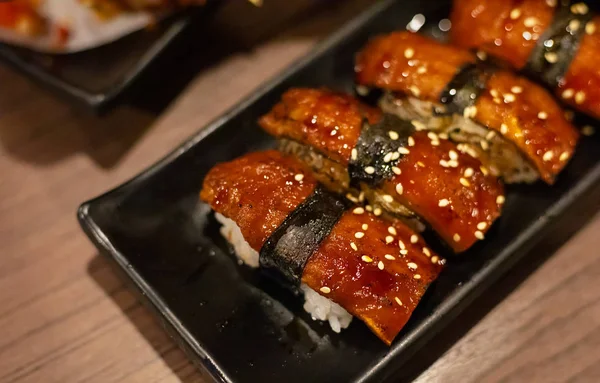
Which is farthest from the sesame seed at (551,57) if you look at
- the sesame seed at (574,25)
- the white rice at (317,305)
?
the white rice at (317,305)

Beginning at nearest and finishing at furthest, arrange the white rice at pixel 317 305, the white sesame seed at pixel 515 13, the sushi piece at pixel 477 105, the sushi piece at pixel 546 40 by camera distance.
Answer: the white rice at pixel 317 305 → the sushi piece at pixel 477 105 → the sushi piece at pixel 546 40 → the white sesame seed at pixel 515 13

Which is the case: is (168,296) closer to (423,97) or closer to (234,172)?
(234,172)

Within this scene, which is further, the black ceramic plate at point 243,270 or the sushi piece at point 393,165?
the sushi piece at point 393,165

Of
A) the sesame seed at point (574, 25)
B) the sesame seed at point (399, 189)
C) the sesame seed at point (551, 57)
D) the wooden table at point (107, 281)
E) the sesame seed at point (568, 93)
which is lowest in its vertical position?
the wooden table at point (107, 281)

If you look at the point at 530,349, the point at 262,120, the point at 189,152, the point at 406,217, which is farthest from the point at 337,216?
the point at 530,349

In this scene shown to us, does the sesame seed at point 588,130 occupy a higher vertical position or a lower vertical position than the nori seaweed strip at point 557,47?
lower

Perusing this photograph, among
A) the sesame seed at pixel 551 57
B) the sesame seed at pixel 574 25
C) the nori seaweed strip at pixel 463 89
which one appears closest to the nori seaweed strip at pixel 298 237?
the nori seaweed strip at pixel 463 89

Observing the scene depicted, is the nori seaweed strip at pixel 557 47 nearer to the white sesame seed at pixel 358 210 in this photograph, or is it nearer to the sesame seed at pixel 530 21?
the sesame seed at pixel 530 21

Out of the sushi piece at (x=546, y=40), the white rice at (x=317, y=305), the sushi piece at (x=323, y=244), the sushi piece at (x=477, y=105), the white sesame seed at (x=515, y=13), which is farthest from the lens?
the white sesame seed at (x=515, y=13)
